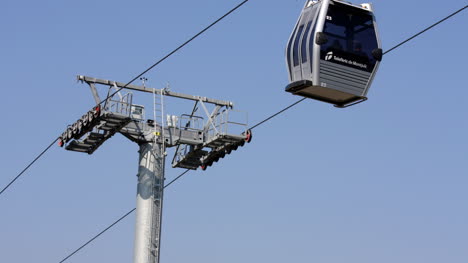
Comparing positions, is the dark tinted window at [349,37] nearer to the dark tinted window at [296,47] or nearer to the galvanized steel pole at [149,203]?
the dark tinted window at [296,47]

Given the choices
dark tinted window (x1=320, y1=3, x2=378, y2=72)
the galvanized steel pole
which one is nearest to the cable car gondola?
dark tinted window (x1=320, y1=3, x2=378, y2=72)

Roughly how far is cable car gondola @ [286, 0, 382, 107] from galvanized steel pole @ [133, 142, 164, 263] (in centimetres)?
1299

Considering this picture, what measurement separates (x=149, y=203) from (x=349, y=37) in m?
14.1

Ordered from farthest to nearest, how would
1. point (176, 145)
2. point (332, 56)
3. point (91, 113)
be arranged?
point (176, 145), point (91, 113), point (332, 56)

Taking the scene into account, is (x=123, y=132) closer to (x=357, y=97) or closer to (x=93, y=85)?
(x=93, y=85)

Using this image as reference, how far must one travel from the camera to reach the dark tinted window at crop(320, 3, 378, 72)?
87.7 ft

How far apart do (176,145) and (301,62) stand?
14.3 m

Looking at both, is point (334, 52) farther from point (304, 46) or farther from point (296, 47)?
point (296, 47)

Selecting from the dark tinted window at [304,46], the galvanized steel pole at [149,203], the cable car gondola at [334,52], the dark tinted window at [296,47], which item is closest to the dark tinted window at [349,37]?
the cable car gondola at [334,52]

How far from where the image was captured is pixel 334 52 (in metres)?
26.7

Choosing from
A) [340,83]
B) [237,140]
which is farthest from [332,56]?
[237,140]

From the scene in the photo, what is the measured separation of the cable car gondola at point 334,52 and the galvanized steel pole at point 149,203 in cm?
1299

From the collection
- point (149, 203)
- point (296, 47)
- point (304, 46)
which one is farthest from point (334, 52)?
point (149, 203)

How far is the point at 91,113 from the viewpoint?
122 ft
